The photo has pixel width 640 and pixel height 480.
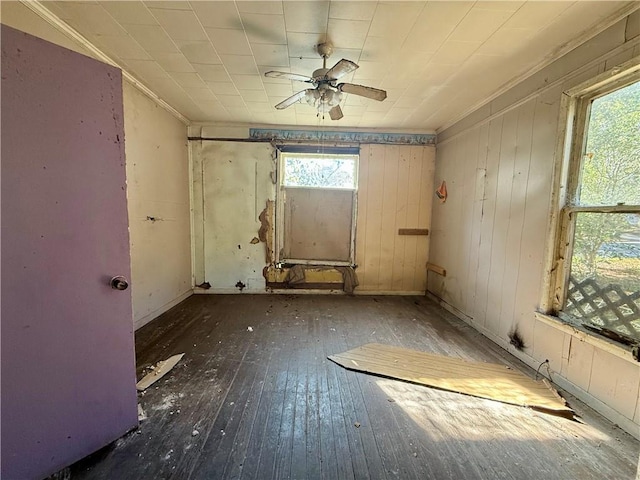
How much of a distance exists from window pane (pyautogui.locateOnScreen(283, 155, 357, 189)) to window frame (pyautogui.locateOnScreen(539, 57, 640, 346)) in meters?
2.54

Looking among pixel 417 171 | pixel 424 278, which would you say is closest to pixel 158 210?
pixel 417 171

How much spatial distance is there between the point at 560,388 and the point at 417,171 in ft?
10.1

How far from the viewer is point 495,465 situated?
137 centimetres

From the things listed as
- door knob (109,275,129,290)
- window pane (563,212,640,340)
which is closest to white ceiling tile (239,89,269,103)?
door knob (109,275,129,290)

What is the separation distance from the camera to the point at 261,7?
1.71m

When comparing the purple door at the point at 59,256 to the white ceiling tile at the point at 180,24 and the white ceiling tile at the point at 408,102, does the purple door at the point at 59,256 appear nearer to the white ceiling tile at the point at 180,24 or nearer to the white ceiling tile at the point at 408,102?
the white ceiling tile at the point at 180,24

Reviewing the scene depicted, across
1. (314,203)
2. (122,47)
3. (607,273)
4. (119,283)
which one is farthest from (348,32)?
(314,203)

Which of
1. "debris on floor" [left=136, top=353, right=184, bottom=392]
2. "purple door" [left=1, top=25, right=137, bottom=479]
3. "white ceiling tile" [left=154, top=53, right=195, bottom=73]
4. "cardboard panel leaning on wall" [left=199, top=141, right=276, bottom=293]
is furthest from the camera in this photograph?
"cardboard panel leaning on wall" [left=199, top=141, right=276, bottom=293]

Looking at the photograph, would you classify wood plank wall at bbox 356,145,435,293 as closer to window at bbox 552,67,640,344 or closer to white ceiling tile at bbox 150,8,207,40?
window at bbox 552,67,640,344

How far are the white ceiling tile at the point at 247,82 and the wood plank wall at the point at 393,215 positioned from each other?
187 centimetres

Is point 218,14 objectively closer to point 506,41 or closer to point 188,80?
point 188,80

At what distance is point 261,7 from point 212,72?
1059mm

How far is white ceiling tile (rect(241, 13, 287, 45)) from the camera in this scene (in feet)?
5.92

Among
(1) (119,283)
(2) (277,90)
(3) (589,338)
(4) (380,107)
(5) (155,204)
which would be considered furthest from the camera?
(4) (380,107)
